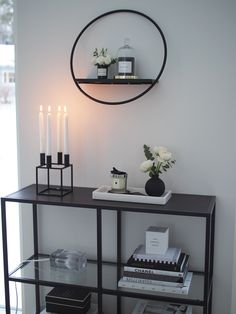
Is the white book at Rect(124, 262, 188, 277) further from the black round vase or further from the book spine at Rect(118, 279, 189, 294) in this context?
the black round vase

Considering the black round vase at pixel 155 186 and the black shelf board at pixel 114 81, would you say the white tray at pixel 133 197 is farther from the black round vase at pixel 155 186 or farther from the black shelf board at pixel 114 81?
the black shelf board at pixel 114 81

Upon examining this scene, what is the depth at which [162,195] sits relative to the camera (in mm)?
2240

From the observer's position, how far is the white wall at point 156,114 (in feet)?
7.42

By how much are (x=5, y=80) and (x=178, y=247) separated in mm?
1389

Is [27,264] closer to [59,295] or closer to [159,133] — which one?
[59,295]

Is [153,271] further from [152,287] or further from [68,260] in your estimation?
[68,260]

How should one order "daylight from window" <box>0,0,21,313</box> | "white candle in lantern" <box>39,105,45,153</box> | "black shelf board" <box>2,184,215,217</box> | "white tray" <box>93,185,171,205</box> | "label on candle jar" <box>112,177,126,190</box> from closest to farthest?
1. "black shelf board" <box>2,184,215,217</box>
2. "white tray" <box>93,185,171,205</box>
3. "label on candle jar" <box>112,177,126,190</box>
4. "white candle in lantern" <box>39,105,45,153</box>
5. "daylight from window" <box>0,0,21,313</box>

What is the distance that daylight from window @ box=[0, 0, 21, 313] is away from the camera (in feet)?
8.66

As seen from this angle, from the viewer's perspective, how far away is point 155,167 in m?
2.26

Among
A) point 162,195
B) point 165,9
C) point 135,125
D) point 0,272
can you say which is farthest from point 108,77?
point 0,272

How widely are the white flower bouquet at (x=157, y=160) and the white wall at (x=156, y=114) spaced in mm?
122

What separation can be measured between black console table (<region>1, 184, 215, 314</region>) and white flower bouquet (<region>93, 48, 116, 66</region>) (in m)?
0.68

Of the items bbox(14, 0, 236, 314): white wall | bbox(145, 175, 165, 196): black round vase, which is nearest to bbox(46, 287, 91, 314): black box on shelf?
bbox(14, 0, 236, 314): white wall

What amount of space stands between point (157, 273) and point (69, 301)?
556 millimetres
